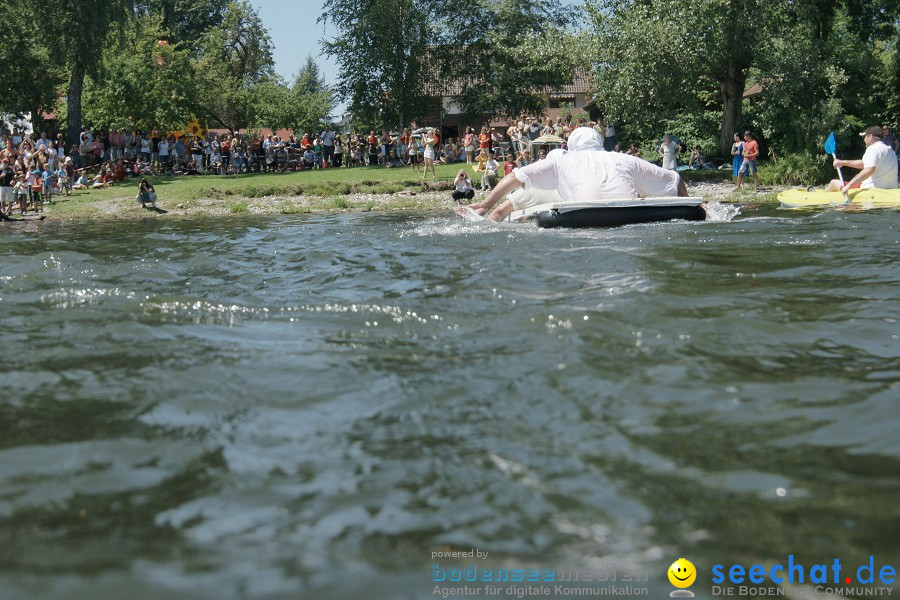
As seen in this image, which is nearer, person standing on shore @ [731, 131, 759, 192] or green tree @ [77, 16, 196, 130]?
person standing on shore @ [731, 131, 759, 192]

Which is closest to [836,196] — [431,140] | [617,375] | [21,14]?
[617,375]

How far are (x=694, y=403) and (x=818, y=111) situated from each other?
2644 centimetres

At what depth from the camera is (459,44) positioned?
155 ft

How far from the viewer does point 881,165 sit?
14859 mm

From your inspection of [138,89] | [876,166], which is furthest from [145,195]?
[876,166]

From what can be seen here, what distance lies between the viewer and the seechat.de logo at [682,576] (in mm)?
2756

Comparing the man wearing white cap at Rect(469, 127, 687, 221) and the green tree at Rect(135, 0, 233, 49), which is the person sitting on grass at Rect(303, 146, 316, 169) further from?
the green tree at Rect(135, 0, 233, 49)

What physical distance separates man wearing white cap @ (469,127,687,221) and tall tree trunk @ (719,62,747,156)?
19307 millimetres

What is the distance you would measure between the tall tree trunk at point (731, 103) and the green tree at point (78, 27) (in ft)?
65.6

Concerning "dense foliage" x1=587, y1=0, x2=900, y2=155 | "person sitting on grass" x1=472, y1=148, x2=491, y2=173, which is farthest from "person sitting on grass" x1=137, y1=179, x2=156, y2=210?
"dense foliage" x1=587, y1=0, x2=900, y2=155

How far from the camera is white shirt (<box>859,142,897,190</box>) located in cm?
1469

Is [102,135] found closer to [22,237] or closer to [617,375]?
[22,237]

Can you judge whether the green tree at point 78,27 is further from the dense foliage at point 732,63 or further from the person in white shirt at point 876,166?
the person in white shirt at point 876,166

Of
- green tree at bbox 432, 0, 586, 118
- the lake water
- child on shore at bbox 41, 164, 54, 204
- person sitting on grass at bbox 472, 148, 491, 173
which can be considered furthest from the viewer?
green tree at bbox 432, 0, 586, 118
